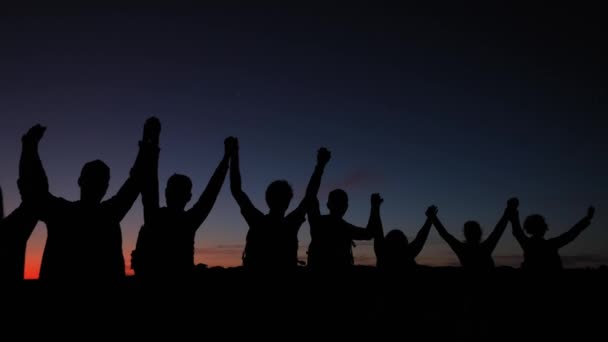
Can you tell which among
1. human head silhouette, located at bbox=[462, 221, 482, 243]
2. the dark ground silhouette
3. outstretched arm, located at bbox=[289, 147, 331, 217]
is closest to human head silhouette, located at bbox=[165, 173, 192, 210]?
the dark ground silhouette

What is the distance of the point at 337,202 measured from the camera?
5.57 metres

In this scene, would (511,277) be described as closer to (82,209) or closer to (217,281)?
(217,281)

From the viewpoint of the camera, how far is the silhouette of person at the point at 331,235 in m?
5.30

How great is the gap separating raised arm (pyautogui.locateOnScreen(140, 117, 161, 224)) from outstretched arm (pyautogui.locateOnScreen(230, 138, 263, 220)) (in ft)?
3.06

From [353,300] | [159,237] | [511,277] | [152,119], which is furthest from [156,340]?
[511,277]

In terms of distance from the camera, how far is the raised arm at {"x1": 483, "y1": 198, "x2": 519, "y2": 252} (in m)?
6.71

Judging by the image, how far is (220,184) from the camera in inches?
168

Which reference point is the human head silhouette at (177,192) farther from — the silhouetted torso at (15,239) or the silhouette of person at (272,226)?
the silhouetted torso at (15,239)

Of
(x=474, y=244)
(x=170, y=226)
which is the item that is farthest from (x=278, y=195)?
(x=474, y=244)

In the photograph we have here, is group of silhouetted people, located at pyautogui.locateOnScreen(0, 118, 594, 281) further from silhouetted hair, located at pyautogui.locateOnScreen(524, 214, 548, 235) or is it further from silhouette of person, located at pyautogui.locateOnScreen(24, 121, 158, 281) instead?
silhouetted hair, located at pyautogui.locateOnScreen(524, 214, 548, 235)

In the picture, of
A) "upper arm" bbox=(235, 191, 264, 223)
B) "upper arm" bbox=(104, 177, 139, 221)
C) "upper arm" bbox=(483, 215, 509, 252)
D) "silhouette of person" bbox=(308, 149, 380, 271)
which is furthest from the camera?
"upper arm" bbox=(483, 215, 509, 252)

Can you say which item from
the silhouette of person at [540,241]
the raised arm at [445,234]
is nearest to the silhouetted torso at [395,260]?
the raised arm at [445,234]

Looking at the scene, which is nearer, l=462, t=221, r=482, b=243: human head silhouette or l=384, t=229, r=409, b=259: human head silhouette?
l=384, t=229, r=409, b=259: human head silhouette

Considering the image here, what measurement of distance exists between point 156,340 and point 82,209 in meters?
1.20
